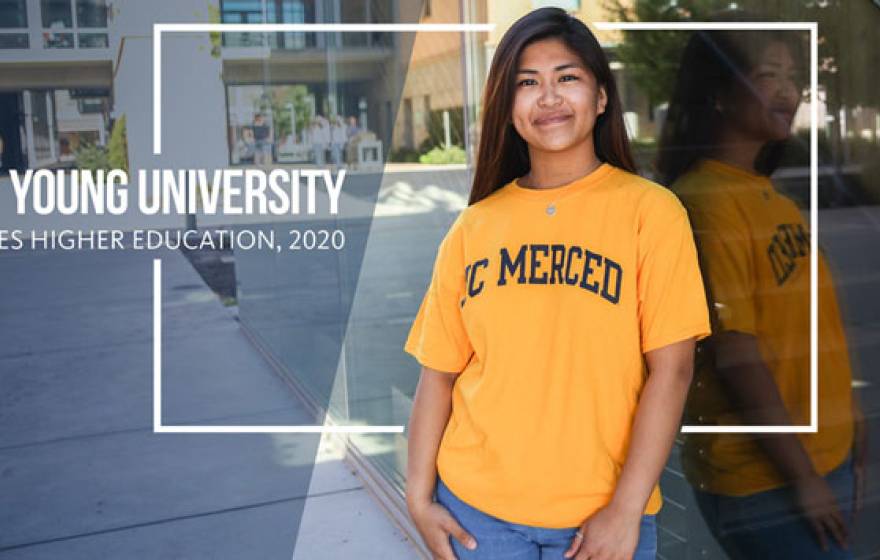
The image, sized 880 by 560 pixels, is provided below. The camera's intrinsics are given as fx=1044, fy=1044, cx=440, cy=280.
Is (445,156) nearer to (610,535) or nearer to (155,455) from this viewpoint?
(610,535)

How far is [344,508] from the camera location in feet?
12.7

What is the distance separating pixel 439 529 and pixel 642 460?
343 millimetres

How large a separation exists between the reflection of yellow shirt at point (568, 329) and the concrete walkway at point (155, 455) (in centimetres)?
205

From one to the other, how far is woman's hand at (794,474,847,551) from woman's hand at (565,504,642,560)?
21.9 inches

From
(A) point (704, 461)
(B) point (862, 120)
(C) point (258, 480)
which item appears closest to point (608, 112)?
(B) point (862, 120)

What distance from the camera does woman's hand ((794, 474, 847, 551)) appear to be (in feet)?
6.08

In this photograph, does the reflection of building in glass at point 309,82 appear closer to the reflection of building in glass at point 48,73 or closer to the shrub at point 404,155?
the shrub at point 404,155

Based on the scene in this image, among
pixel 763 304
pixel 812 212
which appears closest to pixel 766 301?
pixel 763 304

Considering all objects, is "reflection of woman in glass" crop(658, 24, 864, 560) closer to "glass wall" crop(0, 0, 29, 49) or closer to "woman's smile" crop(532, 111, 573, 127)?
"woman's smile" crop(532, 111, 573, 127)

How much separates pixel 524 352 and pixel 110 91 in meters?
5.56

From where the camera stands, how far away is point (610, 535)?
142 centimetres

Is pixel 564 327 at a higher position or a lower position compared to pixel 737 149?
lower

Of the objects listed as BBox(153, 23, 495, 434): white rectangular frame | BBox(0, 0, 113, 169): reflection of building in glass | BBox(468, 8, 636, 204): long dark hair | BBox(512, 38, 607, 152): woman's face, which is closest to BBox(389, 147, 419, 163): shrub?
BBox(153, 23, 495, 434): white rectangular frame

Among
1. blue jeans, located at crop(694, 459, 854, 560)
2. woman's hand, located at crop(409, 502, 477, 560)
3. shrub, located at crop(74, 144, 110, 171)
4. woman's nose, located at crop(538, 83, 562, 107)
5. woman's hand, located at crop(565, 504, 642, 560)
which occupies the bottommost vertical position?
blue jeans, located at crop(694, 459, 854, 560)
